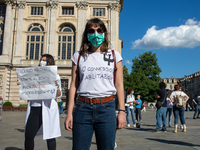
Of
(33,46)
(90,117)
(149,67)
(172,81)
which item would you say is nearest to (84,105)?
(90,117)

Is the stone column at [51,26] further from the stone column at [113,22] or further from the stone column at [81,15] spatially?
the stone column at [113,22]

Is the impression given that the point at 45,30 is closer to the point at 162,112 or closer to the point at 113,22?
the point at 113,22

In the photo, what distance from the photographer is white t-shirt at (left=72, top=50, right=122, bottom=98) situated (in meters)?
2.40

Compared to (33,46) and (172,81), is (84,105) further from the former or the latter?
(172,81)

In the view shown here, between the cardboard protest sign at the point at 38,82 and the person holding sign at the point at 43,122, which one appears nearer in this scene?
the person holding sign at the point at 43,122

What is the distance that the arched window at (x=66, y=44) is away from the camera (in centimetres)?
3105

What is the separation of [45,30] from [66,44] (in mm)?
3633

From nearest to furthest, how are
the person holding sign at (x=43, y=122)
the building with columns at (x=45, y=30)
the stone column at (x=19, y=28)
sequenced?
the person holding sign at (x=43, y=122) < the building with columns at (x=45, y=30) < the stone column at (x=19, y=28)

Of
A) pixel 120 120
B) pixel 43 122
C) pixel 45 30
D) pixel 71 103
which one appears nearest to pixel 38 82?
pixel 43 122

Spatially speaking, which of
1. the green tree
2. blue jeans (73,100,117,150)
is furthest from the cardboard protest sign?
the green tree

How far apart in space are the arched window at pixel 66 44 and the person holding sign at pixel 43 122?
89.8ft

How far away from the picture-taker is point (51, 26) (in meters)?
30.8

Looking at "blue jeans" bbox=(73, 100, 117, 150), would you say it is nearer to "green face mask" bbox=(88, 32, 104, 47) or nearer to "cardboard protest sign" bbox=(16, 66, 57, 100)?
"green face mask" bbox=(88, 32, 104, 47)

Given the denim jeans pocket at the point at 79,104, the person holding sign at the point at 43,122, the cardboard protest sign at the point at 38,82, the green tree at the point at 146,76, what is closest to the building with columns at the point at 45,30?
the green tree at the point at 146,76
